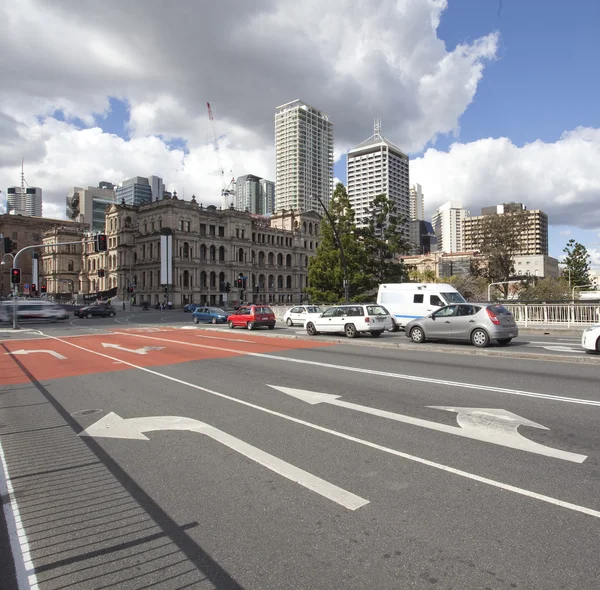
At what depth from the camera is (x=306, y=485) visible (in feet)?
14.4

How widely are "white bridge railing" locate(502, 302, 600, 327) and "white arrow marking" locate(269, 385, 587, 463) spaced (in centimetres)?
1949

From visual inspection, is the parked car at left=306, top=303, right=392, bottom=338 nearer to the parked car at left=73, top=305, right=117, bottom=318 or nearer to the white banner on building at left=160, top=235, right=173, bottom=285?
the parked car at left=73, top=305, right=117, bottom=318

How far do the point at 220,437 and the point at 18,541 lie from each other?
106 inches

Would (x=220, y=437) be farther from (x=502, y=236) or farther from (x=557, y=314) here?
(x=502, y=236)

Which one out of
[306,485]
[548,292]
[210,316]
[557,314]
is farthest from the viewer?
[548,292]

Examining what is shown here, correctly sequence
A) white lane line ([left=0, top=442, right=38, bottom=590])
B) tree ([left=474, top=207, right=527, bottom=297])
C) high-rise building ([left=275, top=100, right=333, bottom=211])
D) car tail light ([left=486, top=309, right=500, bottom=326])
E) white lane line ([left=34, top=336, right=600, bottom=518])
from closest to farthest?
white lane line ([left=0, top=442, right=38, bottom=590]) → white lane line ([left=34, top=336, right=600, bottom=518]) → car tail light ([left=486, top=309, right=500, bottom=326]) → tree ([left=474, top=207, right=527, bottom=297]) → high-rise building ([left=275, top=100, right=333, bottom=211])

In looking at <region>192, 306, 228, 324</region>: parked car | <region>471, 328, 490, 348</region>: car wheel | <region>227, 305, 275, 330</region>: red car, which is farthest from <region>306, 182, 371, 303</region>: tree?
<region>471, 328, 490, 348</region>: car wheel

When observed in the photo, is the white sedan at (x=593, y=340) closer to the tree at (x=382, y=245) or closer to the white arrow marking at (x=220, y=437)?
the white arrow marking at (x=220, y=437)

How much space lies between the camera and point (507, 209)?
5334cm

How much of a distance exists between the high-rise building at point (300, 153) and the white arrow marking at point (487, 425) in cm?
17351

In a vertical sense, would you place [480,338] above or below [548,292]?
below

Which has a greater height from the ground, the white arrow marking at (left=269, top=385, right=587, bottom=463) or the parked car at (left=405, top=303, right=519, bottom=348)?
the parked car at (left=405, top=303, right=519, bottom=348)

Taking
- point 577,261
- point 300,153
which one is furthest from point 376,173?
point 577,261

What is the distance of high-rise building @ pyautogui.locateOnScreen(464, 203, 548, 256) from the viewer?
53.8m
